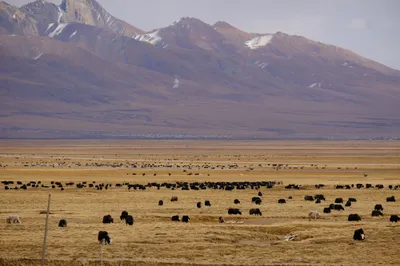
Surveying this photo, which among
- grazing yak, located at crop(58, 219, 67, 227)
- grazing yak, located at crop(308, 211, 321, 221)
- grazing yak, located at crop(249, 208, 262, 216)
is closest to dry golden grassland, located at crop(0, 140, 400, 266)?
grazing yak, located at crop(58, 219, 67, 227)

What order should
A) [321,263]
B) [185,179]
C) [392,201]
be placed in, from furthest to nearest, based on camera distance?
[185,179]
[392,201]
[321,263]

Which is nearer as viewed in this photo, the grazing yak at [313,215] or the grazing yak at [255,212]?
the grazing yak at [313,215]

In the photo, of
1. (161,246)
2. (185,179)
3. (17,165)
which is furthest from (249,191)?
(17,165)

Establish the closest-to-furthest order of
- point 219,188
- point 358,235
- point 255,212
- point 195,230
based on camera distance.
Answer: point 358,235 → point 195,230 → point 255,212 → point 219,188

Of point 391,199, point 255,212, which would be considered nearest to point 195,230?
point 255,212

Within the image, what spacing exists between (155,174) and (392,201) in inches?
1359

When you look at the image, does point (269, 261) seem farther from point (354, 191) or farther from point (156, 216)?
point (354, 191)

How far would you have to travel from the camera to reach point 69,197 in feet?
166

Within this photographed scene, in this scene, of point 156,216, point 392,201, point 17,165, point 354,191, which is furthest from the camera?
point 17,165

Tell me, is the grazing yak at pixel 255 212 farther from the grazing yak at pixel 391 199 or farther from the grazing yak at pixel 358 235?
the grazing yak at pixel 391 199

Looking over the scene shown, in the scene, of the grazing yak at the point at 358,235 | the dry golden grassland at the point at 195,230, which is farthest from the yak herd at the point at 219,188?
the grazing yak at the point at 358,235

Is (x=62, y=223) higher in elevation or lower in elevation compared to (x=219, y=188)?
lower

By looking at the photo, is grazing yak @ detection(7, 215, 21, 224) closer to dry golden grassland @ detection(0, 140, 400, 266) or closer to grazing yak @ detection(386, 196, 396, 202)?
dry golden grassland @ detection(0, 140, 400, 266)

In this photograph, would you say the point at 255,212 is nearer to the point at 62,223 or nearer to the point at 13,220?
the point at 62,223
